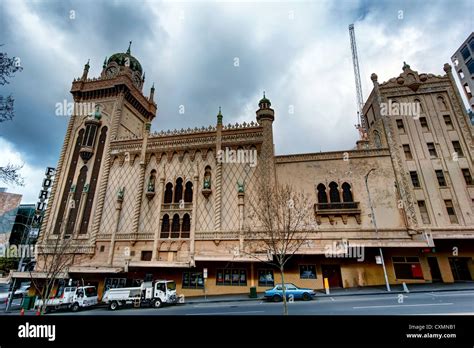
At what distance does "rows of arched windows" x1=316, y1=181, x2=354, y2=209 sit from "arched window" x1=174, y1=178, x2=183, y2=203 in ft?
51.1

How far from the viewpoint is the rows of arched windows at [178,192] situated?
2719 cm

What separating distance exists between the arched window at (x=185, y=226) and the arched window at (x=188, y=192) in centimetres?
188

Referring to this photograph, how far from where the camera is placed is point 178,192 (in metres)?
27.7

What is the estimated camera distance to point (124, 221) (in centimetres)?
2722

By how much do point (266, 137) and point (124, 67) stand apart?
2615 cm

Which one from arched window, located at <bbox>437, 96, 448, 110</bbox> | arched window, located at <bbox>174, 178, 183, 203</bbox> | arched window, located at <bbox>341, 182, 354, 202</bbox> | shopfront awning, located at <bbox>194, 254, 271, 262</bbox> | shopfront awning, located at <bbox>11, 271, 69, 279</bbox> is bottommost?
shopfront awning, located at <bbox>11, 271, 69, 279</bbox>

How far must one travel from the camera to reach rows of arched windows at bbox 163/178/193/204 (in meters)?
27.2

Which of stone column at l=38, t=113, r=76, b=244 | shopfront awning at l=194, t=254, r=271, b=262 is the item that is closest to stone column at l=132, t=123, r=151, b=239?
shopfront awning at l=194, t=254, r=271, b=262

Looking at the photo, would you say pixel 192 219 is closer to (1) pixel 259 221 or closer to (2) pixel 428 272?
(1) pixel 259 221

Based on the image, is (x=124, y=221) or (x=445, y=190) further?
(x=124, y=221)

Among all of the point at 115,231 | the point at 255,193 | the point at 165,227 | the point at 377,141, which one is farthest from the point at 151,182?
the point at 377,141

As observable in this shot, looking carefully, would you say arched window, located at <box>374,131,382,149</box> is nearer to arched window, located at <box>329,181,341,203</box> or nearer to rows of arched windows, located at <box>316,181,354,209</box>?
rows of arched windows, located at <box>316,181,354,209</box>

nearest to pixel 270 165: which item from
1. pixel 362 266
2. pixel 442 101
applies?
pixel 362 266
